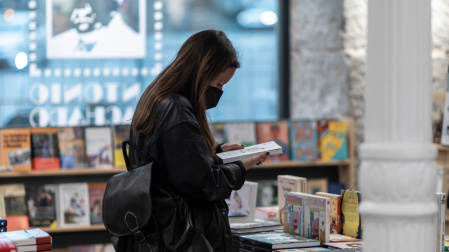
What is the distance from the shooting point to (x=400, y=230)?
4.82ft

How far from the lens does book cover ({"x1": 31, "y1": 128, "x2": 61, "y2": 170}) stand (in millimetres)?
4965

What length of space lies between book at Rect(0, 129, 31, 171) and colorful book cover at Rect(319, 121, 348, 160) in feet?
7.42

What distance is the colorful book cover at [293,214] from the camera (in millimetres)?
2963

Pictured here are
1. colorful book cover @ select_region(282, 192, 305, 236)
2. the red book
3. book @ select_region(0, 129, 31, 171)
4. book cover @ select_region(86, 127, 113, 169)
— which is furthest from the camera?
book cover @ select_region(86, 127, 113, 169)

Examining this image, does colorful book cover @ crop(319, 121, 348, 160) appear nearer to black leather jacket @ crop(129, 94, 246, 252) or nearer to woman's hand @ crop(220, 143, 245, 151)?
woman's hand @ crop(220, 143, 245, 151)

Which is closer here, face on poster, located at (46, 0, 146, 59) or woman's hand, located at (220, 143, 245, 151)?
woman's hand, located at (220, 143, 245, 151)

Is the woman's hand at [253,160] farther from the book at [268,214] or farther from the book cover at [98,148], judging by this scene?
the book cover at [98,148]

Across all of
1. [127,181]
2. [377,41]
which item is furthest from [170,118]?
[377,41]

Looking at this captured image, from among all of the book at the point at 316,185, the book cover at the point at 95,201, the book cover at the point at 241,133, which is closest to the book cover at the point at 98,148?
the book cover at the point at 95,201

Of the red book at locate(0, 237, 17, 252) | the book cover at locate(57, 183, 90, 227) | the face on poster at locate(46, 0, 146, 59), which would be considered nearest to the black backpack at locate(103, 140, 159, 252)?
the red book at locate(0, 237, 17, 252)

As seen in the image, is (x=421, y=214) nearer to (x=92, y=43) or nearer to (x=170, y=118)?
(x=170, y=118)

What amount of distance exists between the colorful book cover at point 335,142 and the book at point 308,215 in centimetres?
245

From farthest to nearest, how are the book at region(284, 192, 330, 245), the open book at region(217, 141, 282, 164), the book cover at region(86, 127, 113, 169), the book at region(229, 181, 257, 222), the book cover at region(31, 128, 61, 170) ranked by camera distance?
the book cover at region(86, 127, 113, 169) < the book cover at region(31, 128, 61, 170) < the book at region(229, 181, 257, 222) < the book at region(284, 192, 330, 245) < the open book at region(217, 141, 282, 164)

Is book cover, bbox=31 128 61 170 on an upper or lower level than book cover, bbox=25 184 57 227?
upper
